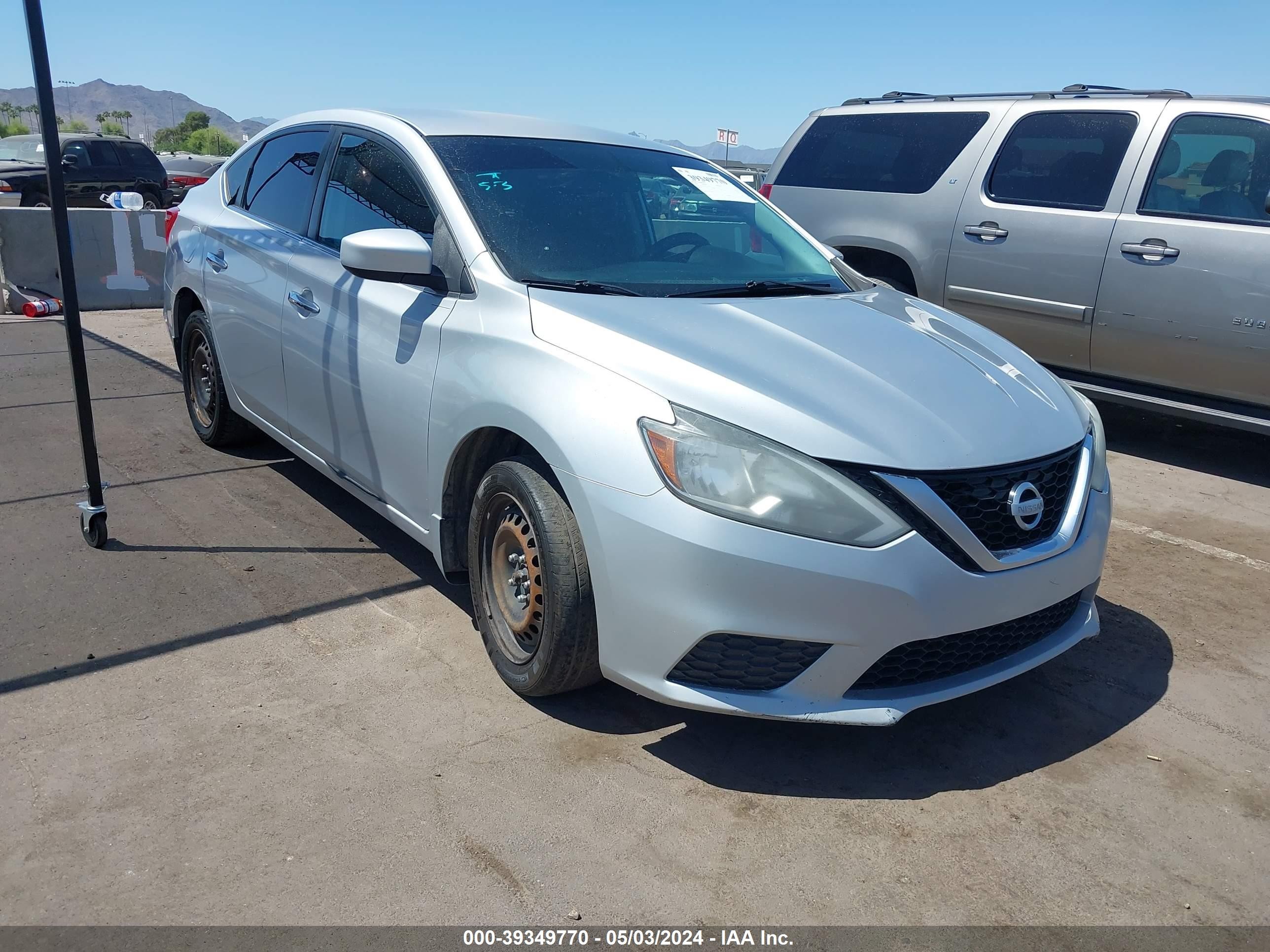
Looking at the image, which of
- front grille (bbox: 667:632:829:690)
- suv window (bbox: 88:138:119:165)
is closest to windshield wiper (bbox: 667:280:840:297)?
front grille (bbox: 667:632:829:690)

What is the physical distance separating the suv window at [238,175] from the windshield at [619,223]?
1758 mm

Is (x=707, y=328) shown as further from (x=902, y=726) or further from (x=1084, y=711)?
(x=1084, y=711)

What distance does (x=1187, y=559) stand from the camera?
4.66 metres

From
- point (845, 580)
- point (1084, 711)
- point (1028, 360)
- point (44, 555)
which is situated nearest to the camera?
point (845, 580)

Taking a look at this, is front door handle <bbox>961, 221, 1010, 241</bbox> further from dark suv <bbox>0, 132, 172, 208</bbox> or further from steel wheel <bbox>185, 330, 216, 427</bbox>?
dark suv <bbox>0, 132, 172, 208</bbox>

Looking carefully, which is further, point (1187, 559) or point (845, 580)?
point (1187, 559)

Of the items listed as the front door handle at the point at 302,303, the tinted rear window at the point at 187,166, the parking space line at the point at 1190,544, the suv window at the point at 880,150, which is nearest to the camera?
the front door handle at the point at 302,303

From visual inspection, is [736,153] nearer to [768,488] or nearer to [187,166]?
[187,166]

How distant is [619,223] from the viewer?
3701 mm

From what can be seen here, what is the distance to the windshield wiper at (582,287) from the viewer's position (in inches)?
128

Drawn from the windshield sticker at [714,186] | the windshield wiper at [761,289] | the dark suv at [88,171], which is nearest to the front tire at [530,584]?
the windshield wiper at [761,289]

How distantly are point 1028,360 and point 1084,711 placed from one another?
3.93ft

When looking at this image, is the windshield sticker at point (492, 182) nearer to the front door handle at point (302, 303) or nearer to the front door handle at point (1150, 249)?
the front door handle at point (302, 303)

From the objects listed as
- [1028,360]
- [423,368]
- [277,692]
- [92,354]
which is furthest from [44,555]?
[92,354]
